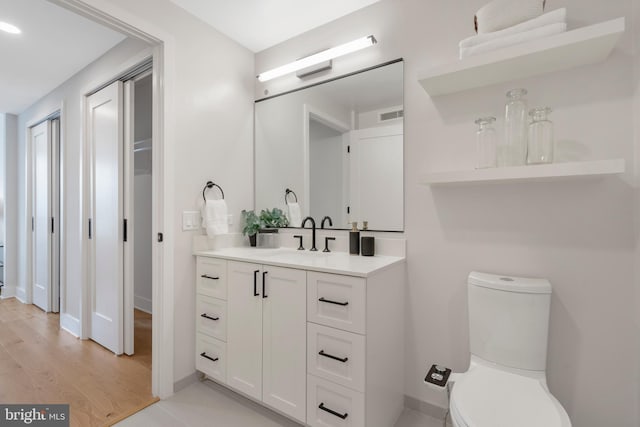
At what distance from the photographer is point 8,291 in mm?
4027

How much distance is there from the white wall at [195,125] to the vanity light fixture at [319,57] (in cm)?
29

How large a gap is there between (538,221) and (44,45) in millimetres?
3552

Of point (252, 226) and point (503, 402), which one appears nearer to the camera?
point (503, 402)

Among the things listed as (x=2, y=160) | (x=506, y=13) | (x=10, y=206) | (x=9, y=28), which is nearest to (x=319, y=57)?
(x=506, y=13)

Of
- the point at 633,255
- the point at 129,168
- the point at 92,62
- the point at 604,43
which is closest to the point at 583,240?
the point at 633,255

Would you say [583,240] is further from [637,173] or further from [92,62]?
[92,62]

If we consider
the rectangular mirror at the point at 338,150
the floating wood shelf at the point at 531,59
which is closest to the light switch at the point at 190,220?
the rectangular mirror at the point at 338,150

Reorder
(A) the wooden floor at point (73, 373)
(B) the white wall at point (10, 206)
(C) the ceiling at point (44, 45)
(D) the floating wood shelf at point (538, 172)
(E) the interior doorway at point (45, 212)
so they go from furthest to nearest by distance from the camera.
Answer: (B) the white wall at point (10, 206)
(E) the interior doorway at point (45, 212)
(C) the ceiling at point (44, 45)
(A) the wooden floor at point (73, 373)
(D) the floating wood shelf at point (538, 172)

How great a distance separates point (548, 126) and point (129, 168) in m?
2.70

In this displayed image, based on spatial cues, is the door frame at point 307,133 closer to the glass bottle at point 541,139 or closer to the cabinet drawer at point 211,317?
the cabinet drawer at point 211,317

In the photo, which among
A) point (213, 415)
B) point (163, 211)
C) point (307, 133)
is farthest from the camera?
point (307, 133)

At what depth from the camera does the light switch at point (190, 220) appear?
195cm

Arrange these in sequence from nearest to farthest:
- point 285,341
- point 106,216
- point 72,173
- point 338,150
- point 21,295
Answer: point 285,341, point 338,150, point 106,216, point 72,173, point 21,295

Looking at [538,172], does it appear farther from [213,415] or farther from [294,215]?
[213,415]
